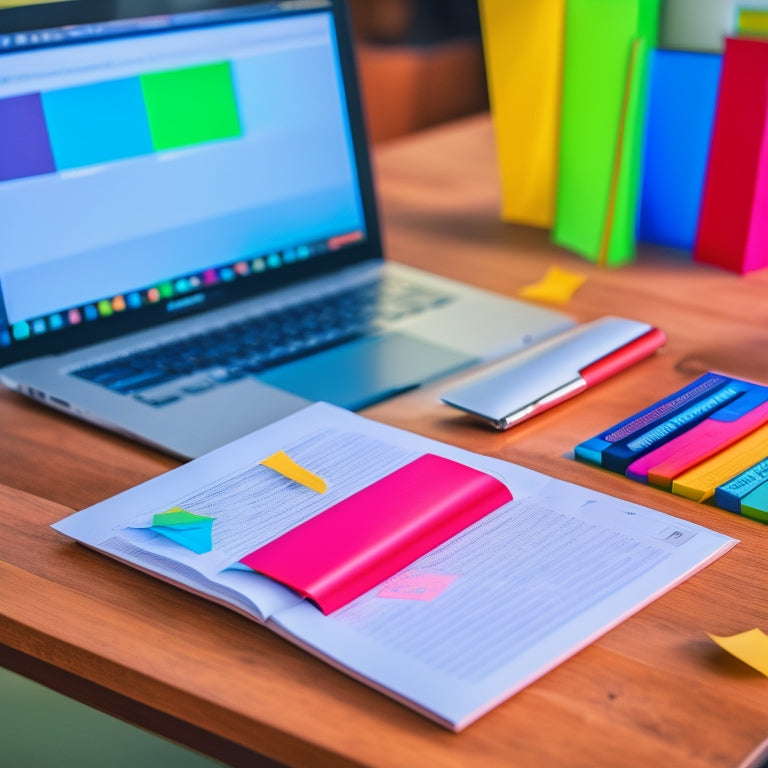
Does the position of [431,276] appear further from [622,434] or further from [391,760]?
[391,760]

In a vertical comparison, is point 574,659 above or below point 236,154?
below

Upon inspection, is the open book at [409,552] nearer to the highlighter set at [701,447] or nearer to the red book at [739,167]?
the highlighter set at [701,447]

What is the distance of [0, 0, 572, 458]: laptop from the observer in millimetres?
929

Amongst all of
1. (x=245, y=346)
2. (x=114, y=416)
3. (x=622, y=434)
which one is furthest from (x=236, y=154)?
(x=622, y=434)

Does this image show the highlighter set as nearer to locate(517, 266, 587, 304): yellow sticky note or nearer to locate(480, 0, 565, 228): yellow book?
locate(517, 266, 587, 304): yellow sticky note

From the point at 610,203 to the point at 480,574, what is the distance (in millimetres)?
663

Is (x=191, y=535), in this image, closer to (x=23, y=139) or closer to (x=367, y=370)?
(x=367, y=370)

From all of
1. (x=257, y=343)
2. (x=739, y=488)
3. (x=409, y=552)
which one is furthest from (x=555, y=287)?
(x=409, y=552)

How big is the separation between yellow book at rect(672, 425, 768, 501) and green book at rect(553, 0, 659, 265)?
45 cm

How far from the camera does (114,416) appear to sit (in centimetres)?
88

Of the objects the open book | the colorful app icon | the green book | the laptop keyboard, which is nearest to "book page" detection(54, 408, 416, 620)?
the open book

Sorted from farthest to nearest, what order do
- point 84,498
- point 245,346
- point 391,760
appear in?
point 245,346
point 84,498
point 391,760

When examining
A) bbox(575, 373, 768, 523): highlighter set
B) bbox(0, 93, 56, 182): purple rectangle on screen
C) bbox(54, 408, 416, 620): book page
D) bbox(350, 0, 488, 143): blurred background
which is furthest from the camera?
bbox(350, 0, 488, 143): blurred background

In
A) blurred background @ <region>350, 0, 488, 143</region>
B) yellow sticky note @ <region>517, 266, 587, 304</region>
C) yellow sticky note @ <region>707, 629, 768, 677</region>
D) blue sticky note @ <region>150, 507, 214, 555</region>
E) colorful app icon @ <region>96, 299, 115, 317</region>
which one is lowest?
blurred background @ <region>350, 0, 488, 143</region>
